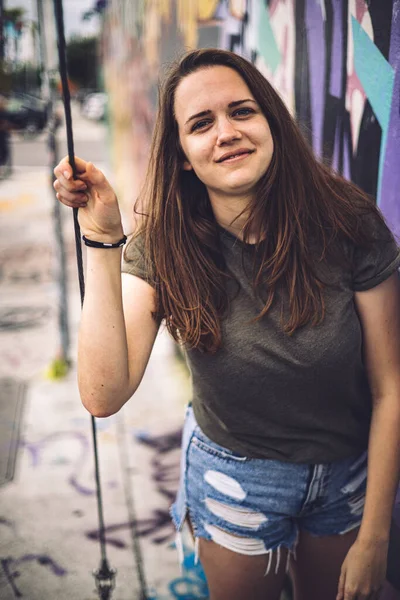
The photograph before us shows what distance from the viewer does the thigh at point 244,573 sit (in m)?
1.47

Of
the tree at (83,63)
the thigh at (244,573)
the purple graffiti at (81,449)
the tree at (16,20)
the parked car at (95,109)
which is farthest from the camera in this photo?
the tree at (83,63)

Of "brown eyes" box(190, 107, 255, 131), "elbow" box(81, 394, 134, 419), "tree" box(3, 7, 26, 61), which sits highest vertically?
"tree" box(3, 7, 26, 61)

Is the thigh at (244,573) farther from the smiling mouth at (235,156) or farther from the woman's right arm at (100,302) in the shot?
the smiling mouth at (235,156)

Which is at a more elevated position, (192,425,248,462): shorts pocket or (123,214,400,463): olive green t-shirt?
(123,214,400,463): olive green t-shirt

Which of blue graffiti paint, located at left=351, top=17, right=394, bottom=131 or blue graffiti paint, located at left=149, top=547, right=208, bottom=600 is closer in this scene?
blue graffiti paint, located at left=351, top=17, right=394, bottom=131

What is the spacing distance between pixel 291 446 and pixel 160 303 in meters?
0.48

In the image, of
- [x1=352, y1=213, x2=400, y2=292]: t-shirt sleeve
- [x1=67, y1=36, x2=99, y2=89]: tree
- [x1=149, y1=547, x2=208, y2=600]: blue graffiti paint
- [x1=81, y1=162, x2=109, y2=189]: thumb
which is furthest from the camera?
[x1=67, y1=36, x2=99, y2=89]: tree

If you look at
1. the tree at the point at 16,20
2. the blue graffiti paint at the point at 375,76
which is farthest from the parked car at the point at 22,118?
the blue graffiti paint at the point at 375,76

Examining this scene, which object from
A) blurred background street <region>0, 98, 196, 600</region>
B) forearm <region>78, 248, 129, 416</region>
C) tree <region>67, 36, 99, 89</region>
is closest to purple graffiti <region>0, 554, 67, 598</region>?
blurred background street <region>0, 98, 196, 600</region>

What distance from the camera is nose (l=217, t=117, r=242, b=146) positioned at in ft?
4.41

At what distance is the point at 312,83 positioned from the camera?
2064mm

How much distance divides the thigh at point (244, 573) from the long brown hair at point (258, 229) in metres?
0.56

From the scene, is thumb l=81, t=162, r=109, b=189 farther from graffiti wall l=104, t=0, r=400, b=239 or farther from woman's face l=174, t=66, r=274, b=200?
graffiti wall l=104, t=0, r=400, b=239

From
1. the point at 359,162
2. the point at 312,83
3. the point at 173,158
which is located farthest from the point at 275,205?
the point at 312,83
